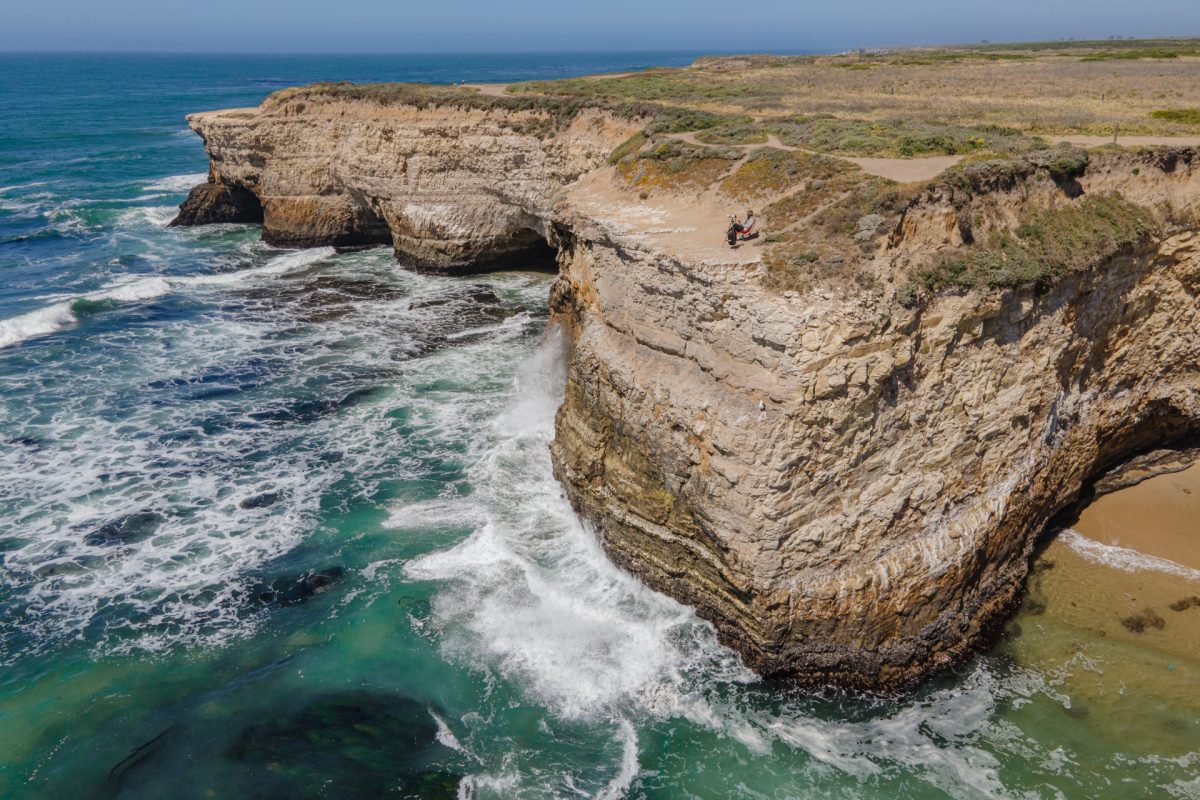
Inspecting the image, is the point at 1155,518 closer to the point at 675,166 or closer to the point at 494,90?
the point at 675,166

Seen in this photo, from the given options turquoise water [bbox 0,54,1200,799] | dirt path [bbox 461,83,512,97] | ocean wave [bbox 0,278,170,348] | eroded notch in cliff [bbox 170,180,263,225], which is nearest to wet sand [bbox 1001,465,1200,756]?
turquoise water [bbox 0,54,1200,799]

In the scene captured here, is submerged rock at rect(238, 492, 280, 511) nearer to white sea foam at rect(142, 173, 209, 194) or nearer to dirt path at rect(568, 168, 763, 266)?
dirt path at rect(568, 168, 763, 266)

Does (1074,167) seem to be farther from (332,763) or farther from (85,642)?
(85,642)

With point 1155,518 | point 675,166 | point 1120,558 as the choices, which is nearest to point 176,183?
point 675,166

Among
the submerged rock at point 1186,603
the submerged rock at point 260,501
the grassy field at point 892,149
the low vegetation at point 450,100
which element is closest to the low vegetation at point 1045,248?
the grassy field at point 892,149

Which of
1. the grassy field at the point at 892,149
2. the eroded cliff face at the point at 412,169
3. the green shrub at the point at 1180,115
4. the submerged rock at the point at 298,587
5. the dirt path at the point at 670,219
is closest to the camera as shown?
the grassy field at the point at 892,149

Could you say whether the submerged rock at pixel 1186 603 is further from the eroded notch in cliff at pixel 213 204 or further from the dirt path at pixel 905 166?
the eroded notch in cliff at pixel 213 204
